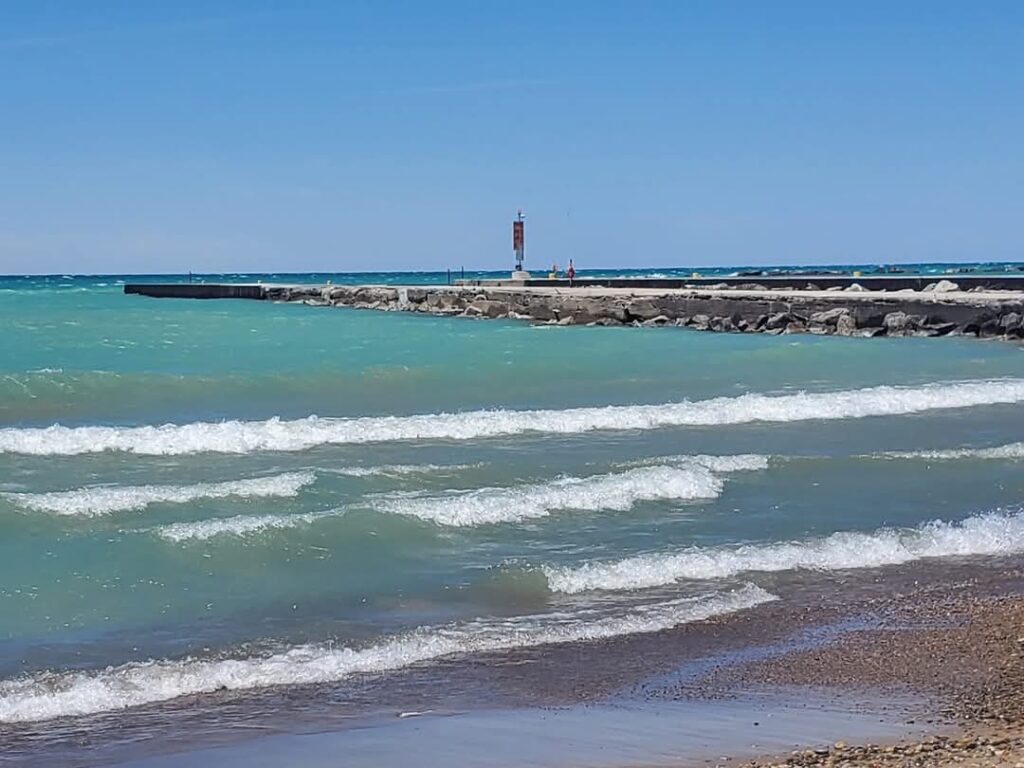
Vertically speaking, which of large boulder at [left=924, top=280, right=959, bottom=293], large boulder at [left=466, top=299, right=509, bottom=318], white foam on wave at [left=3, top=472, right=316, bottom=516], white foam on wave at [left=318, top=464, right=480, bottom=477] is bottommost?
white foam on wave at [left=318, top=464, right=480, bottom=477]

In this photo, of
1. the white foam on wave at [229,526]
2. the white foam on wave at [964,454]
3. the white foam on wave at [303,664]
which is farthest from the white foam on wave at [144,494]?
the white foam on wave at [964,454]

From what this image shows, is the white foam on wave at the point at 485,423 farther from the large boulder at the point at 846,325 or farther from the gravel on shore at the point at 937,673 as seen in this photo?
the large boulder at the point at 846,325

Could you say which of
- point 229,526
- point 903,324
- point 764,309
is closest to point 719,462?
point 229,526

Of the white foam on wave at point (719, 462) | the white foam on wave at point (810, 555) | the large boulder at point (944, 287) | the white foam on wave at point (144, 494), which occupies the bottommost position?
the white foam on wave at point (810, 555)

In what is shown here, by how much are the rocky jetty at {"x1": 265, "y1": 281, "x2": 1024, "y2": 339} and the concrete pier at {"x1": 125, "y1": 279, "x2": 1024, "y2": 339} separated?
0.03m

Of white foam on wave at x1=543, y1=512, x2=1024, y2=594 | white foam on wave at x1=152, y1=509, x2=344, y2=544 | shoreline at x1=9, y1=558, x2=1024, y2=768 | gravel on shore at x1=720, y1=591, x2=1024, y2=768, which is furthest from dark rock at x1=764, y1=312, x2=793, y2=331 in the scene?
shoreline at x1=9, y1=558, x2=1024, y2=768

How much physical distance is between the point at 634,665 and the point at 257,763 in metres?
2.30

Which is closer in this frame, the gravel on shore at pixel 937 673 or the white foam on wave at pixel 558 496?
the gravel on shore at pixel 937 673

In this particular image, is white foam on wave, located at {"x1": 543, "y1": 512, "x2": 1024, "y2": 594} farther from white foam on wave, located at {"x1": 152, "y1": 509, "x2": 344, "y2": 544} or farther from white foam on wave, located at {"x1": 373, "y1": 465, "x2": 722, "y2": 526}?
white foam on wave, located at {"x1": 152, "y1": 509, "x2": 344, "y2": 544}

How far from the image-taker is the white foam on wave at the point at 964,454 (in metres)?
14.3

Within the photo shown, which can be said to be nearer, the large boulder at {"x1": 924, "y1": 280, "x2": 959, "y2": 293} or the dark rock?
the dark rock

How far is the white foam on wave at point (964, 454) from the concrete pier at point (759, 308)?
19230 millimetres

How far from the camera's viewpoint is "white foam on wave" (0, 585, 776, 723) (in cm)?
644

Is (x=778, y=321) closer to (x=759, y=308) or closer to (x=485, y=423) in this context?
(x=759, y=308)
